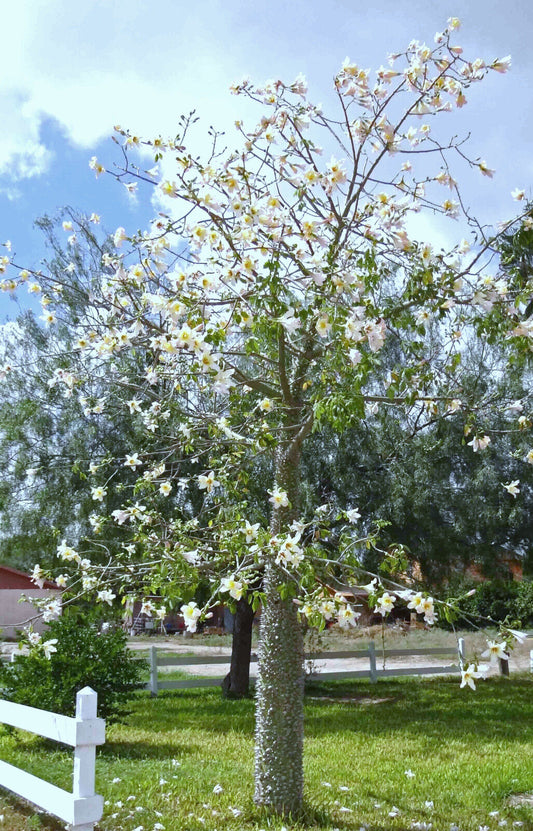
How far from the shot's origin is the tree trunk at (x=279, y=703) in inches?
230

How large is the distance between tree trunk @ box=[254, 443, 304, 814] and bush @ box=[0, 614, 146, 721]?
3583mm

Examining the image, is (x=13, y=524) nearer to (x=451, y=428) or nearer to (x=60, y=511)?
(x=60, y=511)

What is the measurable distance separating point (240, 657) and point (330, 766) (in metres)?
6.34

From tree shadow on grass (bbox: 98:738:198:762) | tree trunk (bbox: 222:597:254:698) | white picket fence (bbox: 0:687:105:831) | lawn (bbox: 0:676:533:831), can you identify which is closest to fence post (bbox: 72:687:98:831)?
white picket fence (bbox: 0:687:105:831)

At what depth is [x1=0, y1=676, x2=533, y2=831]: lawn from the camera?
6004 mm

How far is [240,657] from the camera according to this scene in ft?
46.8

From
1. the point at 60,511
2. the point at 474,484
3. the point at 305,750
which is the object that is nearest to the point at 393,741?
the point at 305,750

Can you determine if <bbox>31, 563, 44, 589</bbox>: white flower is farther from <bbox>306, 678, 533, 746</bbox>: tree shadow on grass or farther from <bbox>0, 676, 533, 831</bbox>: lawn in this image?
<bbox>306, 678, 533, 746</bbox>: tree shadow on grass

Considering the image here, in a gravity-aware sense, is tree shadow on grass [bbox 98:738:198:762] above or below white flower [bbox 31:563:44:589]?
below

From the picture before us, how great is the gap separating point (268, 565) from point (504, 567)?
8.89 m

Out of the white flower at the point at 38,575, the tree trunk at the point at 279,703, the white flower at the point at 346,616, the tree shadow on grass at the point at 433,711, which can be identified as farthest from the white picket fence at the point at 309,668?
the white flower at the point at 346,616

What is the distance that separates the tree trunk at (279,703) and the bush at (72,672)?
141 inches

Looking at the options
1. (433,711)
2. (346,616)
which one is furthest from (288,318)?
(433,711)

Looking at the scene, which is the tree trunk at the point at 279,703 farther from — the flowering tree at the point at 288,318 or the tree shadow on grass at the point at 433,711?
the tree shadow on grass at the point at 433,711
